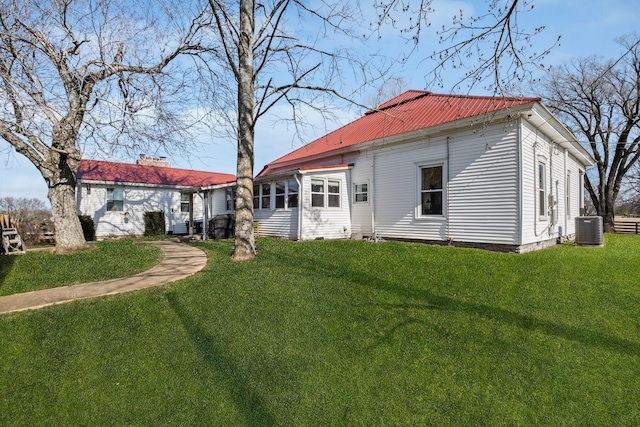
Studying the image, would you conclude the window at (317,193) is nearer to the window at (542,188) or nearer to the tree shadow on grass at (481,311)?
the tree shadow on grass at (481,311)

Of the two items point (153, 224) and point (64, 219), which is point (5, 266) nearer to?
point (64, 219)

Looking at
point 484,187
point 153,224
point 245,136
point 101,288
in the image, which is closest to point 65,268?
point 101,288

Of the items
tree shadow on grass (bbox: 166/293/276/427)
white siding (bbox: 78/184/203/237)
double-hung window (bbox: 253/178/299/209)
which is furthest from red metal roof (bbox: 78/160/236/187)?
tree shadow on grass (bbox: 166/293/276/427)

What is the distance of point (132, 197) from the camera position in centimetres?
1812

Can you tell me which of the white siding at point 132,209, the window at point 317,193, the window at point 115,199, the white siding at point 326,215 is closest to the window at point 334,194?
the white siding at point 326,215

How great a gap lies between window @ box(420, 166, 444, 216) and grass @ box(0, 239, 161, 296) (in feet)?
26.2

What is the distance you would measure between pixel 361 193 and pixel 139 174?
544 inches

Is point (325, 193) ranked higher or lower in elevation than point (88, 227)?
higher

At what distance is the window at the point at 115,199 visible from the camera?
688 inches

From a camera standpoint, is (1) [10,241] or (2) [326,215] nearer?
(1) [10,241]

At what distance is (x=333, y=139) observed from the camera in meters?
16.4

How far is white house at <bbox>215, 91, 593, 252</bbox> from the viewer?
897 cm

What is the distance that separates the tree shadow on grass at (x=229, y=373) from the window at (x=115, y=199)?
49.7ft

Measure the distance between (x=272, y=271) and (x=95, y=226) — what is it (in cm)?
1392
